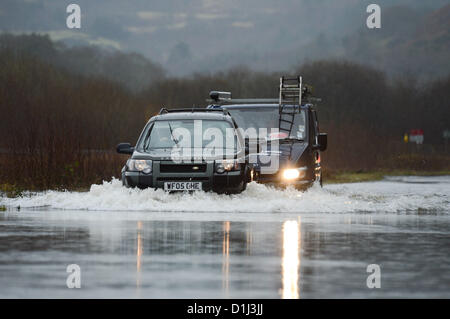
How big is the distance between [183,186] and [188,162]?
47cm

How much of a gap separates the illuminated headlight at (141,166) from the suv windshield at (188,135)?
56 centimetres

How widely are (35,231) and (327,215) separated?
20.7 feet

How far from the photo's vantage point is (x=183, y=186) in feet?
62.4

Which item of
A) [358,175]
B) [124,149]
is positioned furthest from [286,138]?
[358,175]

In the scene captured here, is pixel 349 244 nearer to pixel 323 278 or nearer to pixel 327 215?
pixel 323 278

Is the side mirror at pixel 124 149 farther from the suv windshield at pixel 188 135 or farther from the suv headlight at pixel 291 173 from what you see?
the suv headlight at pixel 291 173

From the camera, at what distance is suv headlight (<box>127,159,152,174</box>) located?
19094 millimetres

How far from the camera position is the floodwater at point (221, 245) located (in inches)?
358

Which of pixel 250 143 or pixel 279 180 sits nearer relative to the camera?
pixel 279 180

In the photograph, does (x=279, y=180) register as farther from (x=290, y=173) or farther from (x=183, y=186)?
(x=183, y=186)

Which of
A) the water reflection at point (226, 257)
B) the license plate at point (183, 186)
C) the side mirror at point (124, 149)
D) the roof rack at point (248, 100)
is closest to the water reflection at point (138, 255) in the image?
the water reflection at point (226, 257)

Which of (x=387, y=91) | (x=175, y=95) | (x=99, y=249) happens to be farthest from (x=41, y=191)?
(x=387, y=91)

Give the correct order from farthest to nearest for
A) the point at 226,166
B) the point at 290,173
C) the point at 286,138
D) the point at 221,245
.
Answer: the point at 286,138 → the point at 290,173 → the point at 226,166 → the point at 221,245

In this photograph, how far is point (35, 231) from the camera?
1481 centimetres
